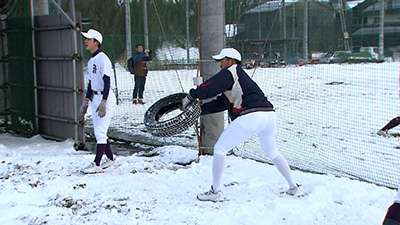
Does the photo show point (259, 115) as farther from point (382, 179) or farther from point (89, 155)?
point (89, 155)

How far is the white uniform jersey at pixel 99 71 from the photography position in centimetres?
616

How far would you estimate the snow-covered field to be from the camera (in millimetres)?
4609

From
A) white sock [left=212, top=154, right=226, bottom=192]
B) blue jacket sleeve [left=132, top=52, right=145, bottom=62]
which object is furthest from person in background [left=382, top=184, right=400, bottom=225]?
blue jacket sleeve [left=132, top=52, right=145, bottom=62]

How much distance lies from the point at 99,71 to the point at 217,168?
2.43m

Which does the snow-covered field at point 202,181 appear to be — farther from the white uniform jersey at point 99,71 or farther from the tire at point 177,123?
the white uniform jersey at point 99,71

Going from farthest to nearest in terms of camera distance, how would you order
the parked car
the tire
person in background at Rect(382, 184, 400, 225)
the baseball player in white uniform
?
1. the parked car
2. the baseball player in white uniform
3. the tire
4. person in background at Rect(382, 184, 400, 225)

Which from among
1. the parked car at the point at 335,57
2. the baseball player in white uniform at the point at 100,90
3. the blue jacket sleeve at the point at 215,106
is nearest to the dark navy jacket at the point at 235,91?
the blue jacket sleeve at the point at 215,106

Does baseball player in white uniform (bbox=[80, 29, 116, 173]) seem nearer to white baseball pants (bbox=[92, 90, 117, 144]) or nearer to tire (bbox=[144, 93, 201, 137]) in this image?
white baseball pants (bbox=[92, 90, 117, 144])

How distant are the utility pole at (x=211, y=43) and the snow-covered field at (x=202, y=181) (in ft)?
1.60

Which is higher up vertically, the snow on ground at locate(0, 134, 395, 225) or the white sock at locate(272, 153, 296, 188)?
the white sock at locate(272, 153, 296, 188)

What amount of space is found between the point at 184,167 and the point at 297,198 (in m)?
2.06

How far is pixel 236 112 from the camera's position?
500 centimetres

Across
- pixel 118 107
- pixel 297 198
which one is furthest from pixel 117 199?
pixel 118 107

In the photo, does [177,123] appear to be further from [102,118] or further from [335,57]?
[335,57]
